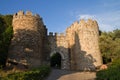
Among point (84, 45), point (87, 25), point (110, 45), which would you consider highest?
point (87, 25)

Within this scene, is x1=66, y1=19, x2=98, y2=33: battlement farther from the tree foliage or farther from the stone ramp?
the stone ramp

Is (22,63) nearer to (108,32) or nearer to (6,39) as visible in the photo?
(6,39)

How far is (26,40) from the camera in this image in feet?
96.0

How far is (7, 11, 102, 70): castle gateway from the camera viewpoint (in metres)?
28.9

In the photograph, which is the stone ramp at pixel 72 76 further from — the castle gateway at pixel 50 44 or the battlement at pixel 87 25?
the battlement at pixel 87 25

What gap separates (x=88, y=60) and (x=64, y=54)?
420 cm

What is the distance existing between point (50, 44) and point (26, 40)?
296 inches

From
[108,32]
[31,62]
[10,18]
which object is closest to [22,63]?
[31,62]

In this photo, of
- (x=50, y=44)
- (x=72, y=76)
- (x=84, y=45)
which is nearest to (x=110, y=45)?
(x=84, y=45)

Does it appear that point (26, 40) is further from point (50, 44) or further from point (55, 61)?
point (55, 61)

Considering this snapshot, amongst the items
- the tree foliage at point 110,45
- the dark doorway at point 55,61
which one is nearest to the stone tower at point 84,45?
the tree foliage at point 110,45

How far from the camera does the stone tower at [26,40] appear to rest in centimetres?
2841

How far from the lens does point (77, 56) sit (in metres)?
34.8

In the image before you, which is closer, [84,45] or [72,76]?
[72,76]
